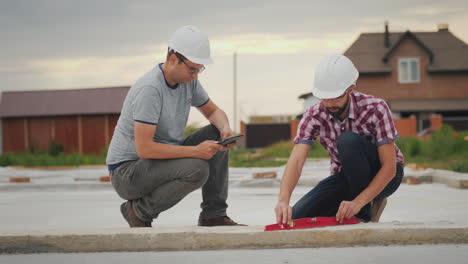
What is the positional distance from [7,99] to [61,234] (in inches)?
1008

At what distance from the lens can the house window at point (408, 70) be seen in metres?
32.6

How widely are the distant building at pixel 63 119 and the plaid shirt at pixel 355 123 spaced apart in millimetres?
21597

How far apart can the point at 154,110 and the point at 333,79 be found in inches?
49.8

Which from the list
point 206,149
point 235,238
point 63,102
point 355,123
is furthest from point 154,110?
point 63,102

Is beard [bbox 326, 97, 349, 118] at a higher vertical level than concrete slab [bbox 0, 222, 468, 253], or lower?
higher

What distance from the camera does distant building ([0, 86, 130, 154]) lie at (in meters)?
25.9

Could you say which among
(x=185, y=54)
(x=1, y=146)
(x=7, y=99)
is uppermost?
(x=185, y=54)

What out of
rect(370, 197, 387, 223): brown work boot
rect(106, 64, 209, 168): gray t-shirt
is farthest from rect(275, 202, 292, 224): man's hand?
rect(106, 64, 209, 168): gray t-shirt

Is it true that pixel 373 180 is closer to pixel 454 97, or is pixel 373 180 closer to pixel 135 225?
pixel 135 225

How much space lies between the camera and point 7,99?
2809 cm

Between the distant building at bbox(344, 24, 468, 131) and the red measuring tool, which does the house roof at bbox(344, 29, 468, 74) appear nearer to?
the distant building at bbox(344, 24, 468, 131)

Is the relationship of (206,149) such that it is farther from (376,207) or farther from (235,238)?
(376,207)

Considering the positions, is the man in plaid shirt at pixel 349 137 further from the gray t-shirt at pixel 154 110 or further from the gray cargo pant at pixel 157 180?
the gray t-shirt at pixel 154 110

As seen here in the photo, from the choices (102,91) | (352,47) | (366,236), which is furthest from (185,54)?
(352,47)
